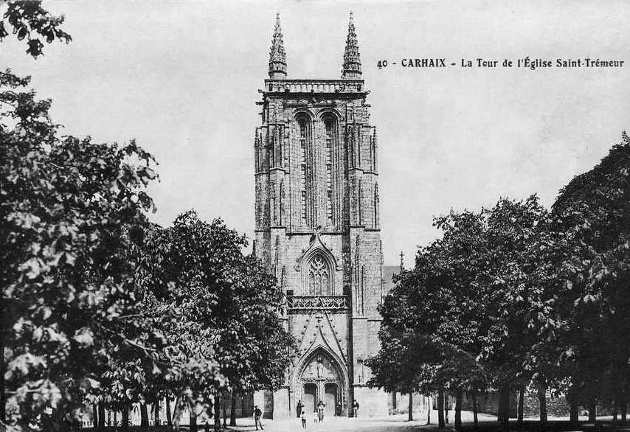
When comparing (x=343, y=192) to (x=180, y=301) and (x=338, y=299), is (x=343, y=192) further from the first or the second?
(x=180, y=301)

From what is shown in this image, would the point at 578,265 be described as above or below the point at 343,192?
below

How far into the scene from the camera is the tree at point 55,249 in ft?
38.2

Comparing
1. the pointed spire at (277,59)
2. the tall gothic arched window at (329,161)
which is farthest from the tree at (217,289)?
the pointed spire at (277,59)

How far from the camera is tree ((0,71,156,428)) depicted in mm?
11633

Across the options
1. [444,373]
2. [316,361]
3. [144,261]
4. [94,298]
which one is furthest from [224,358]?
[316,361]

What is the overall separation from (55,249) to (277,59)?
235ft

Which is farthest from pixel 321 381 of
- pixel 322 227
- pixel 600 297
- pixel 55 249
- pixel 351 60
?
pixel 55 249

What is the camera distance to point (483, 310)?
3550cm

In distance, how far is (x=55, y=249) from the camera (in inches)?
464

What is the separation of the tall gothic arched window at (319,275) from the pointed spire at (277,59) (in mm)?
19135

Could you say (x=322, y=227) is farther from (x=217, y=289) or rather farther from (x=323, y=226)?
(x=217, y=289)

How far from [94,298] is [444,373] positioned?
83.8ft

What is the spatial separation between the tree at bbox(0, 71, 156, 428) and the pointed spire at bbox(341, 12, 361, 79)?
68.3 metres

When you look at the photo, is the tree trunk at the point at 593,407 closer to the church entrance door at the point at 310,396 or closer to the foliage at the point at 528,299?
the foliage at the point at 528,299
